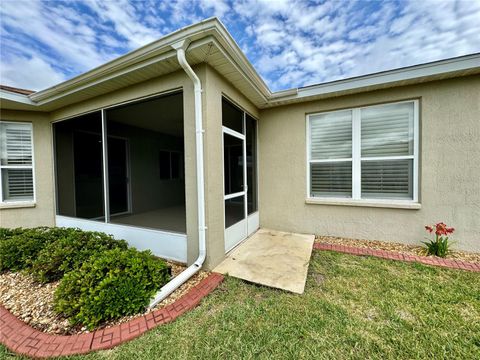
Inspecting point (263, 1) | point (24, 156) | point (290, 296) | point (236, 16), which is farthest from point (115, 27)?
point (290, 296)

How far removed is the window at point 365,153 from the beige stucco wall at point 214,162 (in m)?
2.35

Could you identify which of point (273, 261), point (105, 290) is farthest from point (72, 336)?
point (273, 261)

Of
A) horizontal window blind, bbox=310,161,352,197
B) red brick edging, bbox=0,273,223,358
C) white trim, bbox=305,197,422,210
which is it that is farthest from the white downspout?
horizontal window blind, bbox=310,161,352,197

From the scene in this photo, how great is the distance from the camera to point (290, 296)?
2.43 m

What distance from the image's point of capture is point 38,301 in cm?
248

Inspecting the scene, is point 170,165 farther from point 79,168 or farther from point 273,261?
point 273,261

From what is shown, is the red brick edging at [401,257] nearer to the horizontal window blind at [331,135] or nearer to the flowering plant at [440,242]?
the flowering plant at [440,242]

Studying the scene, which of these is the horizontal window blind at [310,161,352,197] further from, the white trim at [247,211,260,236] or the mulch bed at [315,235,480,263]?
the white trim at [247,211,260,236]

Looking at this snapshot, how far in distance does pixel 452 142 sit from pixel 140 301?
5492 mm

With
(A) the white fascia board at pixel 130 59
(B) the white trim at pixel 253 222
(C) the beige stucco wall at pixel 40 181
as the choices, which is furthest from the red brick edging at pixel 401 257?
(C) the beige stucco wall at pixel 40 181

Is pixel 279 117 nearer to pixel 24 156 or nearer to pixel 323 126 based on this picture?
pixel 323 126

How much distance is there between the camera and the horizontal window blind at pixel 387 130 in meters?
3.87

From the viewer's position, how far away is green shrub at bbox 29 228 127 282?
2785 mm

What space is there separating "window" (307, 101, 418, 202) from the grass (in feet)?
5.76
